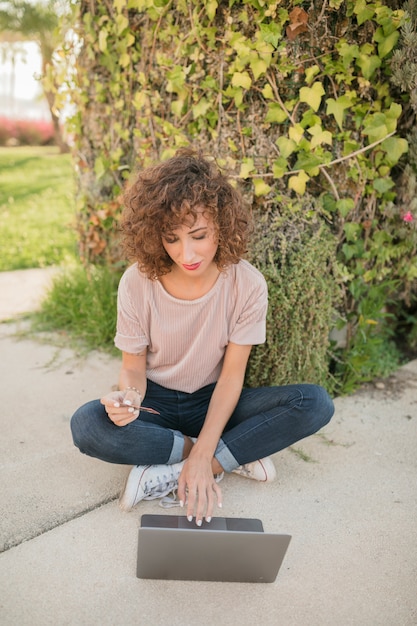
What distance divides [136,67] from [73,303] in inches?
51.1

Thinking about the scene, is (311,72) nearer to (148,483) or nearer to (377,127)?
(377,127)

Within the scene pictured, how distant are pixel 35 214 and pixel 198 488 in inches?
226

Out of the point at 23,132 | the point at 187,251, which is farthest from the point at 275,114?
the point at 23,132

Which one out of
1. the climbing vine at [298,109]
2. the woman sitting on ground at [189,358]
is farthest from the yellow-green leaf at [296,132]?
the woman sitting on ground at [189,358]

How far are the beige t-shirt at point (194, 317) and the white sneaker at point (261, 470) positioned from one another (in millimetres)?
380

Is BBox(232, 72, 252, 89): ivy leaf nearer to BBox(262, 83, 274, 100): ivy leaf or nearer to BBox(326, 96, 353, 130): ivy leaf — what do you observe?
BBox(262, 83, 274, 100): ivy leaf

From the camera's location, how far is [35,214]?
674 cm

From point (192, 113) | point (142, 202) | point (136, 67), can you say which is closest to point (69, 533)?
point (142, 202)

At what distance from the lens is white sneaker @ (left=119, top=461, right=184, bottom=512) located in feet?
5.75

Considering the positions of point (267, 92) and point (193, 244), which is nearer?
point (193, 244)

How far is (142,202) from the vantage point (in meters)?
1.82

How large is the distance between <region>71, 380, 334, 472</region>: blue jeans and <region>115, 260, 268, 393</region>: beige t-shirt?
0.53 ft

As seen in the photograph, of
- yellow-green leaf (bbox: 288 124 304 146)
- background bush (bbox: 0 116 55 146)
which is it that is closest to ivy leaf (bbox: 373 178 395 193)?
yellow-green leaf (bbox: 288 124 304 146)

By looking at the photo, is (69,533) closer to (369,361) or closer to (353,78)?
(369,361)
